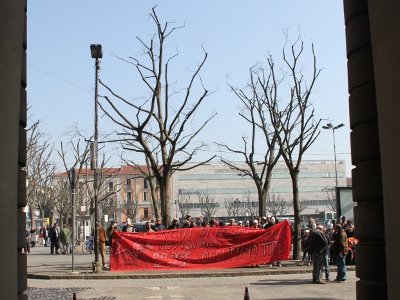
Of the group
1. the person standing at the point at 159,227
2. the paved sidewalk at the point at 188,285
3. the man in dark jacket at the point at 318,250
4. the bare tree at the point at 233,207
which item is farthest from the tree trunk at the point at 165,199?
the bare tree at the point at 233,207

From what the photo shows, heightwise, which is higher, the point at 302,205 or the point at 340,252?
the point at 302,205

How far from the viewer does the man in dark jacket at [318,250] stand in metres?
17.3

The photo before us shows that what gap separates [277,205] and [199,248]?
101 metres

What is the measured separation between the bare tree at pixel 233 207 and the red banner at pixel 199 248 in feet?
327

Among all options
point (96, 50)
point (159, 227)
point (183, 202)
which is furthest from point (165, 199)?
point (183, 202)

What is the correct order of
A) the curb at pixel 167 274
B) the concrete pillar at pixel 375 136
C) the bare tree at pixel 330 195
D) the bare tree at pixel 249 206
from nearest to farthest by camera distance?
1. the concrete pillar at pixel 375 136
2. the curb at pixel 167 274
3. the bare tree at pixel 330 195
4. the bare tree at pixel 249 206

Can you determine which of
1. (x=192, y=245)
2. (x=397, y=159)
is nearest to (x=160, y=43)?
(x=192, y=245)

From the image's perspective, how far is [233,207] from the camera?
405ft

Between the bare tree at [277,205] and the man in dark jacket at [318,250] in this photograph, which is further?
the bare tree at [277,205]

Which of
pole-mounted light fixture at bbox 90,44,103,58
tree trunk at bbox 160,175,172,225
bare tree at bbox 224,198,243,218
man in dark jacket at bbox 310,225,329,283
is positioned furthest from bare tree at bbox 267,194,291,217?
man in dark jacket at bbox 310,225,329,283

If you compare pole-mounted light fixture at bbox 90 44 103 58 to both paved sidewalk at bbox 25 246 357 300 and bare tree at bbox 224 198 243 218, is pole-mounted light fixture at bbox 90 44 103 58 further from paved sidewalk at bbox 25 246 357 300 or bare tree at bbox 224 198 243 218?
bare tree at bbox 224 198 243 218

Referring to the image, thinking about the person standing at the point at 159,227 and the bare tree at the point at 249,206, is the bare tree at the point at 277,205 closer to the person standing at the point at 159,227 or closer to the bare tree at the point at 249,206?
the bare tree at the point at 249,206

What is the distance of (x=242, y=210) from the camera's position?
126312 millimetres

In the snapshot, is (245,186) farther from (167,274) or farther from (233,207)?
(167,274)
